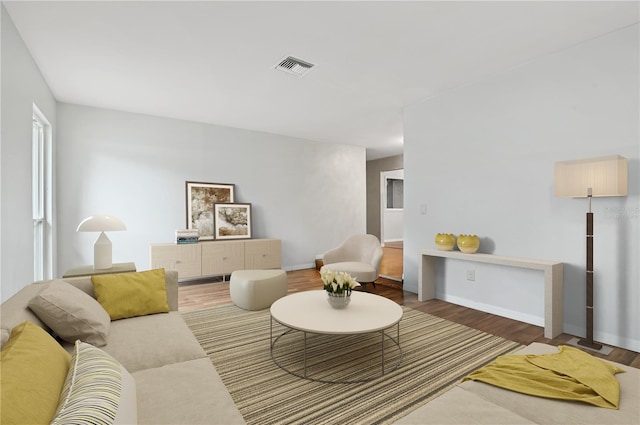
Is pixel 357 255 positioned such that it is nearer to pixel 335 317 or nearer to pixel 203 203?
pixel 335 317

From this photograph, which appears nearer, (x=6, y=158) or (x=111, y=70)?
(x=6, y=158)

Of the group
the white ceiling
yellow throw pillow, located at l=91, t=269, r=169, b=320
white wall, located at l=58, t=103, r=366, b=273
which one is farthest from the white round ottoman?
the white ceiling

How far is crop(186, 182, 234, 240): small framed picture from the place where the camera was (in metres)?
5.18

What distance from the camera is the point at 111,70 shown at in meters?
3.30

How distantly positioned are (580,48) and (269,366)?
375 centimetres

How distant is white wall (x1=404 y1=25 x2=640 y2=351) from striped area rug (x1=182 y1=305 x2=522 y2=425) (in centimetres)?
83

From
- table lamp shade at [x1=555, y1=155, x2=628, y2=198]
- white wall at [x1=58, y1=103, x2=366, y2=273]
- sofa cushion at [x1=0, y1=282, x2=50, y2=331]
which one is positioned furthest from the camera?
white wall at [x1=58, y1=103, x2=366, y2=273]

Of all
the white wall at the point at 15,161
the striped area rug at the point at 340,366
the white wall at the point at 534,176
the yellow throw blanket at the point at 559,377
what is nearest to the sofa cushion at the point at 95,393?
the striped area rug at the point at 340,366

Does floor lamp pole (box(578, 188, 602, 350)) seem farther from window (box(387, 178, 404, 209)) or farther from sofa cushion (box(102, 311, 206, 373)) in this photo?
window (box(387, 178, 404, 209))

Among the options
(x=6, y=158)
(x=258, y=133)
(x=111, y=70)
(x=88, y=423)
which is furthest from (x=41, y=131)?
(x=88, y=423)

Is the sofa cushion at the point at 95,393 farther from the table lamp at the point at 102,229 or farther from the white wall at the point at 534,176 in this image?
the white wall at the point at 534,176

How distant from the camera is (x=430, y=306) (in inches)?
147

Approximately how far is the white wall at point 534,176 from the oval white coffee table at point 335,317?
5.38ft

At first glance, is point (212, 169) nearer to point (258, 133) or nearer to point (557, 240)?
A: point (258, 133)
